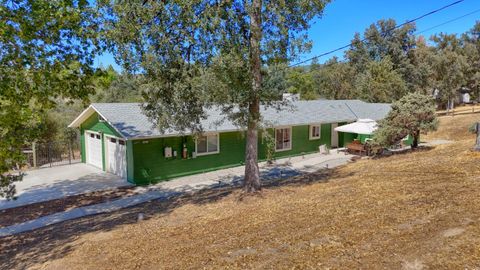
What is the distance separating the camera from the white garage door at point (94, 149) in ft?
57.5

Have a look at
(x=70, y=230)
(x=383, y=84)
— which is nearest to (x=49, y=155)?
(x=70, y=230)

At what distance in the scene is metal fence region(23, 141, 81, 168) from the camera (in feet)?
59.3

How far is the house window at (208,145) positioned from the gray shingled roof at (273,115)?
571 millimetres

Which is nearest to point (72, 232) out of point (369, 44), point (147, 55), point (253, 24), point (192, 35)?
point (147, 55)

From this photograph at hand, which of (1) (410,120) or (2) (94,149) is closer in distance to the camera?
(1) (410,120)

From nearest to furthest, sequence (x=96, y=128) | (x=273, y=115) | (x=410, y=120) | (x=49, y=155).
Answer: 1. (x=410, y=120)
2. (x=96, y=128)
3. (x=49, y=155)
4. (x=273, y=115)

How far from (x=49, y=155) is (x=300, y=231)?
58.0ft

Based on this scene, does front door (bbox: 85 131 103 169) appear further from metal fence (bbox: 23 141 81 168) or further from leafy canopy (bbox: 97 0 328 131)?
leafy canopy (bbox: 97 0 328 131)

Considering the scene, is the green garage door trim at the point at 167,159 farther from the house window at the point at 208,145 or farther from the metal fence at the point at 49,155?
the metal fence at the point at 49,155

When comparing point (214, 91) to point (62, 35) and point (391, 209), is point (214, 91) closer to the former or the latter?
point (62, 35)

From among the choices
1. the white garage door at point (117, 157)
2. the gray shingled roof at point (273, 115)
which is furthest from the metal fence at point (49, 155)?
the gray shingled roof at point (273, 115)

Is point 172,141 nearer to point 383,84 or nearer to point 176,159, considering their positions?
point 176,159

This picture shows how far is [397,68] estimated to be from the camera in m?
42.3

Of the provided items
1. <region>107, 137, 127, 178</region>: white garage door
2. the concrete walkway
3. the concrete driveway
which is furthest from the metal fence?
the concrete walkway
